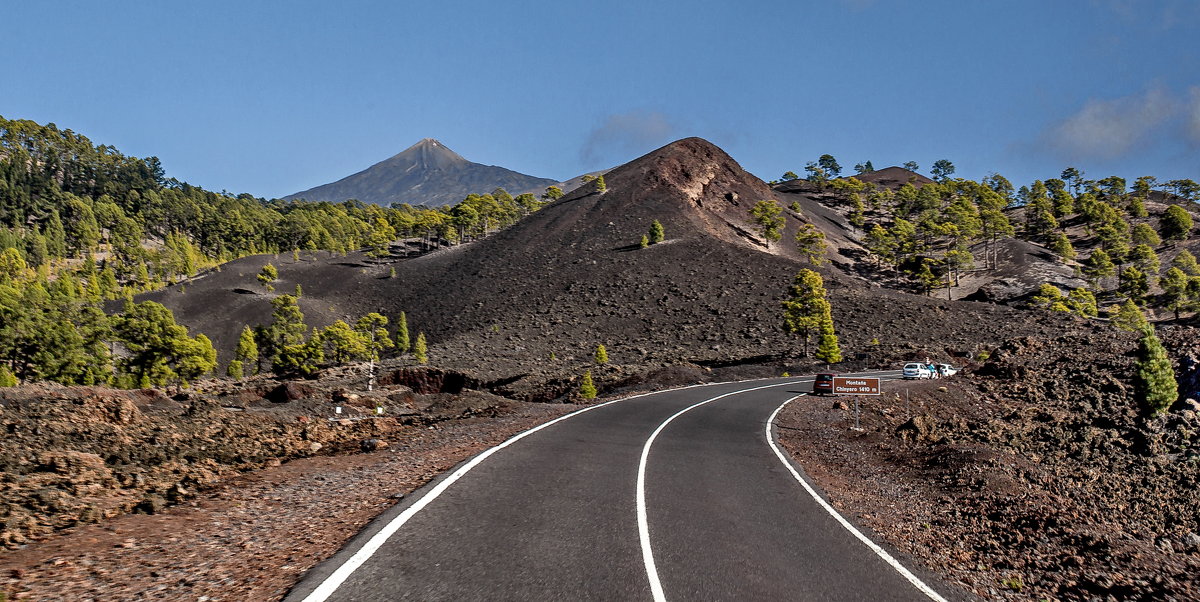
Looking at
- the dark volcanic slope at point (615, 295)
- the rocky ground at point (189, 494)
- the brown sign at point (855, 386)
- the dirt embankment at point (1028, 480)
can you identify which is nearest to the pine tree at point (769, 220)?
the dark volcanic slope at point (615, 295)

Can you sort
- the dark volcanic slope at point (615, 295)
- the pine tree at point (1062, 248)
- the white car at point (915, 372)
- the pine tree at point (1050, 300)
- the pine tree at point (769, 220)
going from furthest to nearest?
the pine tree at point (1062, 248) < the pine tree at point (769, 220) < the pine tree at point (1050, 300) < the dark volcanic slope at point (615, 295) < the white car at point (915, 372)

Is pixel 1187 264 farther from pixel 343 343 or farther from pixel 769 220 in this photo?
pixel 343 343

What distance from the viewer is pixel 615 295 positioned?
89.4 m

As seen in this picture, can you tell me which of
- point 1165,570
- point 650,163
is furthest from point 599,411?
point 650,163

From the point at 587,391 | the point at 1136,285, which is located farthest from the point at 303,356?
the point at 1136,285

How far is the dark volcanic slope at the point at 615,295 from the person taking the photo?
68000 mm

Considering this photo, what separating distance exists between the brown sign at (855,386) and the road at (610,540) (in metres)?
7.79

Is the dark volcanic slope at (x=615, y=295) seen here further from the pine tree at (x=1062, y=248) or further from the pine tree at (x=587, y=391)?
the pine tree at (x=1062, y=248)

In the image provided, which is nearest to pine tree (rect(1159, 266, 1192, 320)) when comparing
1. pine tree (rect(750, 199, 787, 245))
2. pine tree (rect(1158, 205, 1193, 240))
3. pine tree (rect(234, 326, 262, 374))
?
pine tree (rect(1158, 205, 1193, 240))

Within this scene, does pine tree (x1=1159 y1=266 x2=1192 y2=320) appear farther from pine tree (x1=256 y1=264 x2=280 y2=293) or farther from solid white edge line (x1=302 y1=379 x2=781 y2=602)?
pine tree (x1=256 y1=264 x2=280 y2=293)

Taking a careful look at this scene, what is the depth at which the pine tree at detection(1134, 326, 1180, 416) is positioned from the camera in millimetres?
31078

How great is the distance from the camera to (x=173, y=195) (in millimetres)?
197500

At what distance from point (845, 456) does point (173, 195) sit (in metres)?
229

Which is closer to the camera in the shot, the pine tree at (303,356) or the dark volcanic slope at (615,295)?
the dark volcanic slope at (615,295)
